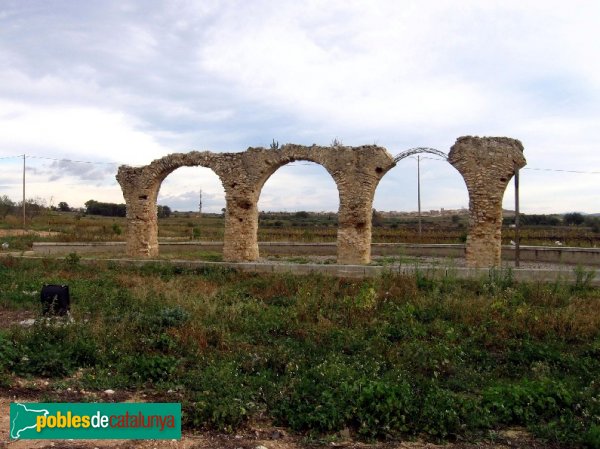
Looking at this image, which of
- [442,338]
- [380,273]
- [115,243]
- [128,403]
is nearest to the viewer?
[128,403]

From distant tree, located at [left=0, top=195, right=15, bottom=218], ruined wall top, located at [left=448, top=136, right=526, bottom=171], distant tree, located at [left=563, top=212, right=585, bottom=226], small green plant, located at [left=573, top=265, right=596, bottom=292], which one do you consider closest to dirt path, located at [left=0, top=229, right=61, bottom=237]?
distant tree, located at [left=0, top=195, right=15, bottom=218]

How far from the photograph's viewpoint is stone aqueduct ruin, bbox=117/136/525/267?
14.0 m

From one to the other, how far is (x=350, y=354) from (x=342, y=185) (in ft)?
30.6

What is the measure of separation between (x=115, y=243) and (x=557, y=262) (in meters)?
17.9

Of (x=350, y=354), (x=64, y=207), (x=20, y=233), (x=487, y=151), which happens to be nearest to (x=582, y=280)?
(x=487, y=151)

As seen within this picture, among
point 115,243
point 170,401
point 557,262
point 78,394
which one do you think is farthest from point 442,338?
point 115,243

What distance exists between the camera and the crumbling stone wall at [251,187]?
15.0m

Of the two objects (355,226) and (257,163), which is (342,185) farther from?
(257,163)

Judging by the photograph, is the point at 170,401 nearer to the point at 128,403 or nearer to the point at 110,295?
the point at 128,403

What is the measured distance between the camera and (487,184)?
1402cm

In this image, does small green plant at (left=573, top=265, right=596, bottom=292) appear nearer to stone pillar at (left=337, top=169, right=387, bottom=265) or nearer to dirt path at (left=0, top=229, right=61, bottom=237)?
stone pillar at (left=337, top=169, right=387, bottom=265)

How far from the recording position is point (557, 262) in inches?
677

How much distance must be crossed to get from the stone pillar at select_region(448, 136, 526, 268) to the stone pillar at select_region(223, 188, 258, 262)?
6.77 m

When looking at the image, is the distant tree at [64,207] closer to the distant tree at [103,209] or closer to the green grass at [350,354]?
the distant tree at [103,209]
